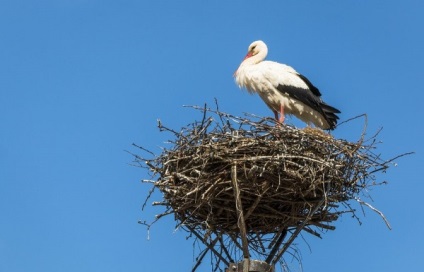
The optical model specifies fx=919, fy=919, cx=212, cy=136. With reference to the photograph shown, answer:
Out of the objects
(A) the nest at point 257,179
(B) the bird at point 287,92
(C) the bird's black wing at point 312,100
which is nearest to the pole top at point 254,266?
(A) the nest at point 257,179

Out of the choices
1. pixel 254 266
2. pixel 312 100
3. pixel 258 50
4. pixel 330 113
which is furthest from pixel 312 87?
pixel 254 266

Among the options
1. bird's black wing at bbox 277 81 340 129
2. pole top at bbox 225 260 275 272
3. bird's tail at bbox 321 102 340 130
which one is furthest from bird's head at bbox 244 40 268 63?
pole top at bbox 225 260 275 272

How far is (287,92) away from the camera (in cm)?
1087

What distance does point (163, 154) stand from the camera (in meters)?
8.36

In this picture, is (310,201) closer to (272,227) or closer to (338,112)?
(272,227)

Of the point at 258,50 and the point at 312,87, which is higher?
the point at 258,50

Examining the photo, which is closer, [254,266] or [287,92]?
[254,266]

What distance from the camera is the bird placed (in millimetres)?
10898

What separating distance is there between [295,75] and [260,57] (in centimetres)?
76

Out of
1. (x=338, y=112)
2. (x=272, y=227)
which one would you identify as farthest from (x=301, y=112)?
(x=272, y=227)

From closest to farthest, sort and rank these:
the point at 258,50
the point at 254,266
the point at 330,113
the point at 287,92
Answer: the point at 254,266
the point at 287,92
the point at 330,113
the point at 258,50

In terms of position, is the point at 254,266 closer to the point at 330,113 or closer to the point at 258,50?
the point at 330,113

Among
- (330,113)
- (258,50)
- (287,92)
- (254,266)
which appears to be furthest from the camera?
(258,50)

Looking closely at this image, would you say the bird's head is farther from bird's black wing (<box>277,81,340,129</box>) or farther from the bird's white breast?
bird's black wing (<box>277,81,340,129</box>)
